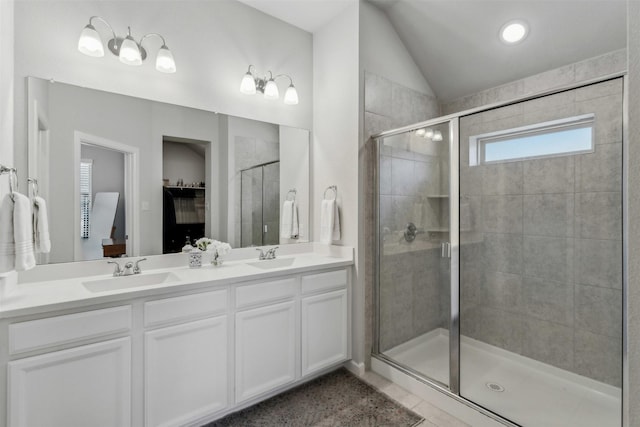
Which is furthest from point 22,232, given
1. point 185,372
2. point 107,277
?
point 185,372

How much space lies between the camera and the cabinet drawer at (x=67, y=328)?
1.29 metres

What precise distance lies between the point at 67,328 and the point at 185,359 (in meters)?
0.58

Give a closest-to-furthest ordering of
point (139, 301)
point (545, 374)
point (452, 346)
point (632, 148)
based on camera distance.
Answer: point (632, 148) < point (139, 301) < point (452, 346) < point (545, 374)

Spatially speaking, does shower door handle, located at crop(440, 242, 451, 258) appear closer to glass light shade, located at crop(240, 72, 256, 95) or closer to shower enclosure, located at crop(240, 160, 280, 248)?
shower enclosure, located at crop(240, 160, 280, 248)

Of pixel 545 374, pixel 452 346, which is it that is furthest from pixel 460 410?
pixel 545 374

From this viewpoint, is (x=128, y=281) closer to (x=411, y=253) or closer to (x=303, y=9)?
(x=411, y=253)

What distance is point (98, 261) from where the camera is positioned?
73.5 inches

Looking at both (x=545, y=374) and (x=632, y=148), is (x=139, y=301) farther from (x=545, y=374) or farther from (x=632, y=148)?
(x=545, y=374)

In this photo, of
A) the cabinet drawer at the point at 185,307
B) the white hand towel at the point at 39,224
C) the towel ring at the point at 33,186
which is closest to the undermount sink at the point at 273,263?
the cabinet drawer at the point at 185,307

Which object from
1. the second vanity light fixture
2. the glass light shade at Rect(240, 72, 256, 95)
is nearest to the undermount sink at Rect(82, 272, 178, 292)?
the second vanity light fixture

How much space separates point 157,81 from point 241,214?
3.57 feet

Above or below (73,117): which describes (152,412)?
below

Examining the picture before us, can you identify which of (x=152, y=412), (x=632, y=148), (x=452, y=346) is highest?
(x=632, y=148)

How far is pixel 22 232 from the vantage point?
4.31 ft
